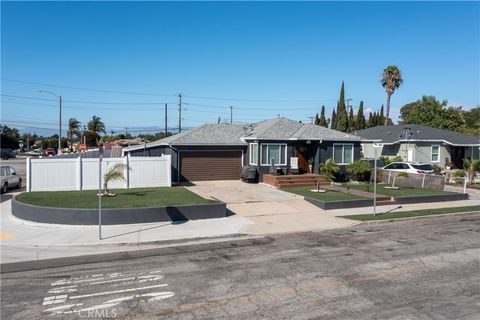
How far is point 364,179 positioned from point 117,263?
21991 mm

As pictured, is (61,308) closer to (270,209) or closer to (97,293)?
(97,293)

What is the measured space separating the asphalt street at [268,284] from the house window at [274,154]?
14869 millimetres

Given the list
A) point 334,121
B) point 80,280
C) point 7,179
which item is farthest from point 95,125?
point 80,280

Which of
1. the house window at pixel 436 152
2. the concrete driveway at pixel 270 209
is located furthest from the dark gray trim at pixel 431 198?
the house window at pixel 436 152

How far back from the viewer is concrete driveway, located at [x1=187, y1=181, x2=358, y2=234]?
14887 millimetres

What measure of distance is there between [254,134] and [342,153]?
624cm

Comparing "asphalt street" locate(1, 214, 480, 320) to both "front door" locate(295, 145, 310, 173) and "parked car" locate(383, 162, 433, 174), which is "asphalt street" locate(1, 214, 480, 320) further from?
"parked car" locate(383, 162, 433, 174)

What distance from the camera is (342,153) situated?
93.2ft

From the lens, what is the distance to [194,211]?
15609 mm

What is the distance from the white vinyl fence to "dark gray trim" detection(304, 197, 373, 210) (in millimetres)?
9387

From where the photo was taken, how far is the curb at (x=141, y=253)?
9.93 m

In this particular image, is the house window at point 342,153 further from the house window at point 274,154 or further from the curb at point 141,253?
the curb at point 141,253

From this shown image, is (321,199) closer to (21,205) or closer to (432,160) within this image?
(21,205)

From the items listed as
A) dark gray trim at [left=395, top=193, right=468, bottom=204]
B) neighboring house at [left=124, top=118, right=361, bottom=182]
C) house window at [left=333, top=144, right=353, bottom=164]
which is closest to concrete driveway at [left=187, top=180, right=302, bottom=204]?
neighboring house at [left=124, top=118, right=361, bottom=182]
